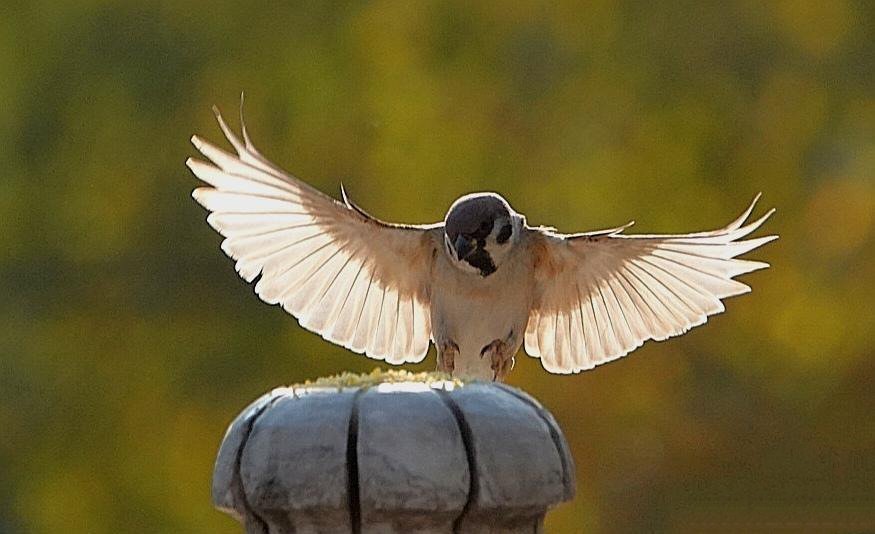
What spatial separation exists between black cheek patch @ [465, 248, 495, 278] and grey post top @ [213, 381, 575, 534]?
101cm

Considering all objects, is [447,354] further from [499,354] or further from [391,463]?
[391,463]

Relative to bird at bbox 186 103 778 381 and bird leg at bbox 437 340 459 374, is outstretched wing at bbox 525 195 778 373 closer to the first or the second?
bird at bbox 186 103 778 381

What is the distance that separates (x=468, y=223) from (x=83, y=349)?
13.8 ft

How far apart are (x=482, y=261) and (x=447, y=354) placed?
18 cm

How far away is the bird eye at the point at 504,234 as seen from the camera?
2.88m

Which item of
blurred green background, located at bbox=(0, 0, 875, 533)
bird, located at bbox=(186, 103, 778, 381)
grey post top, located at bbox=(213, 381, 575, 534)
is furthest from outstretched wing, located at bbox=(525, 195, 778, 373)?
blurred green background, located at bbox=(0, 0, 875, 533)

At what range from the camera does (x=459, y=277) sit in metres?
3.03

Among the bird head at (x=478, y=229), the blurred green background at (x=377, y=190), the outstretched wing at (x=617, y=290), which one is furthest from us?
the blurred green background at (x=377, y=190)

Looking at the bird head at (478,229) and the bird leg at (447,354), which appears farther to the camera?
the bird leg at (447,354)

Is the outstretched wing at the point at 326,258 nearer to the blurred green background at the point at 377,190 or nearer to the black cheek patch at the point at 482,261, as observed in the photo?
the black cheek patch at the point at 482,261

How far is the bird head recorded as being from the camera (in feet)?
9.32

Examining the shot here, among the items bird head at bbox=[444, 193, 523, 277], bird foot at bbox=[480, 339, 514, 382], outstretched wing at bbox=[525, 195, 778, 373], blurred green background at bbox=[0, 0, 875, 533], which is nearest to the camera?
bird head at bbox=[444, 193, 523, 277]

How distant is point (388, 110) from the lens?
21.5ft

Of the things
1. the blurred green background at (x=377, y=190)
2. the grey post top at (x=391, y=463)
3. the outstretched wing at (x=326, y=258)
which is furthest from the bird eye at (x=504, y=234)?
the blurred green background at (x=377, y=190)
